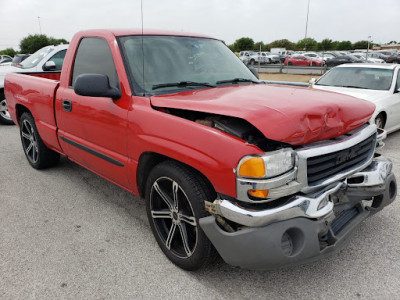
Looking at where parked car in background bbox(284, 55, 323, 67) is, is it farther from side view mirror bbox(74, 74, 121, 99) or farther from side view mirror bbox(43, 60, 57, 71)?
side view mirror bbox(74, 74, 121, 99)

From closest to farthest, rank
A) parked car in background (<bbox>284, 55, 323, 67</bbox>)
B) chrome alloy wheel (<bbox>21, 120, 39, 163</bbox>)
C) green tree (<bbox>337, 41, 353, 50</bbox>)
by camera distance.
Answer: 1. chrome alloy wheel (<bbox>21, 120, 39, 163</bbox>)
2. parked car in background (<bbox>284, 55, 323, 67</bbox>)
3. green tree (<bbox>337, 41, 353, 50</bbox>)

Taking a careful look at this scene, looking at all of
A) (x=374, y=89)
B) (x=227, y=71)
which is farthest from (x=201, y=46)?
(x=374, y=89)

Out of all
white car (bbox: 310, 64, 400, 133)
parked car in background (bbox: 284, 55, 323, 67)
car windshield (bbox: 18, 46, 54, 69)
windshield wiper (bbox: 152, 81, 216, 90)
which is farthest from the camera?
parked car in background (bbox: 284, 55, 323, 67)

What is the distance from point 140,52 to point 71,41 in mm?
1158

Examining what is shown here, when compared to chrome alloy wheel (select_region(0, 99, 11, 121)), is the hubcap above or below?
above

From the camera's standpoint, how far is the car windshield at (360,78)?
→ 6.52 m

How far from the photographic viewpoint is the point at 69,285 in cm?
240

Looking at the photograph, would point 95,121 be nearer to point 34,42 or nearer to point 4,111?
point 4,111

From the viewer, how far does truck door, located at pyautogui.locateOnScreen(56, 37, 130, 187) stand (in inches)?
114

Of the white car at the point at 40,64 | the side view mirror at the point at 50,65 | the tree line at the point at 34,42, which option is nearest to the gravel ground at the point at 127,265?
the side view mirror at the point at 50,65

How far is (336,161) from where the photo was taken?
7.52ft

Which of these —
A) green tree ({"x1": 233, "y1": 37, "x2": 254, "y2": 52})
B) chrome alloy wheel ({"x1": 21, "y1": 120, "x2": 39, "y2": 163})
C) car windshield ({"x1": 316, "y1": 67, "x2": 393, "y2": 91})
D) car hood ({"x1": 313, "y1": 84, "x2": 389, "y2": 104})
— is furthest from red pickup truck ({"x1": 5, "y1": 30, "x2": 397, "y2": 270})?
green tree ({"x1": 233, "y1": 37, "x2": 254, "y2": 52})

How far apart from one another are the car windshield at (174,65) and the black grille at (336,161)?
129 centimetres

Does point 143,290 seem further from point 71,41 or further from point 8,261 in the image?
point 71,41
